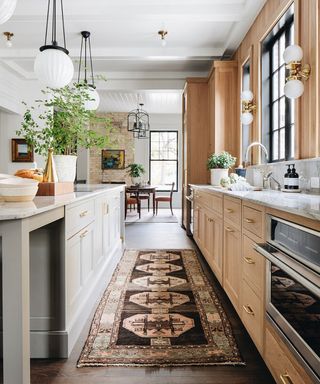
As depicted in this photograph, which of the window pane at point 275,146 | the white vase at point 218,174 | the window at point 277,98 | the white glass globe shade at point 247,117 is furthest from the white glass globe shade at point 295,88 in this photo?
the white vase at point 218,174

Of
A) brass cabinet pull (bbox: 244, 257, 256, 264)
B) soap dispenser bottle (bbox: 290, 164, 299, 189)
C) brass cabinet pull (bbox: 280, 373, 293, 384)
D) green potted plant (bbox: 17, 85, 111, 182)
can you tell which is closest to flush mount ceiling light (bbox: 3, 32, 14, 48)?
green potted plant (bbox: 17, 85, 111, 182)

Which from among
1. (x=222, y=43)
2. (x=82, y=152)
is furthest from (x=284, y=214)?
(x=82, y=152)

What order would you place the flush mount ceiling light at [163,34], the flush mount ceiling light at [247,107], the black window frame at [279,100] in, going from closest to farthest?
the black window frame at [279,100] → the flush mount ceiling light at [247,107] → the flush mount ceiling light at [163,34]

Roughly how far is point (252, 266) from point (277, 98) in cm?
237

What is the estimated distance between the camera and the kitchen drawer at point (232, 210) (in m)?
2.21

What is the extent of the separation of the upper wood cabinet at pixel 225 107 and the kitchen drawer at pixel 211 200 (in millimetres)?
1117

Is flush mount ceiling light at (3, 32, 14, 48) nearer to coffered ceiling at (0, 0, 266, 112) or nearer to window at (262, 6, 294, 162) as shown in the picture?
coffered ceiling at (0, 0, 266, 112)

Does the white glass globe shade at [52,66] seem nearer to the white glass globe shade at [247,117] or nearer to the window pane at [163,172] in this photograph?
the white glass globe shade at [247,117]

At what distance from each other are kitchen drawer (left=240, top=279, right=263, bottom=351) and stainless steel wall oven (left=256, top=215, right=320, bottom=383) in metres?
0.14

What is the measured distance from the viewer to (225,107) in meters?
5.07

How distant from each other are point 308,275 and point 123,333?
1.39 metres

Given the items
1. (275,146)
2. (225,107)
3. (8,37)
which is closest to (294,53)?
(275,146)

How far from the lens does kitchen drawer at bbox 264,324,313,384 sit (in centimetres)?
118

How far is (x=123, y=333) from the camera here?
212 cm
